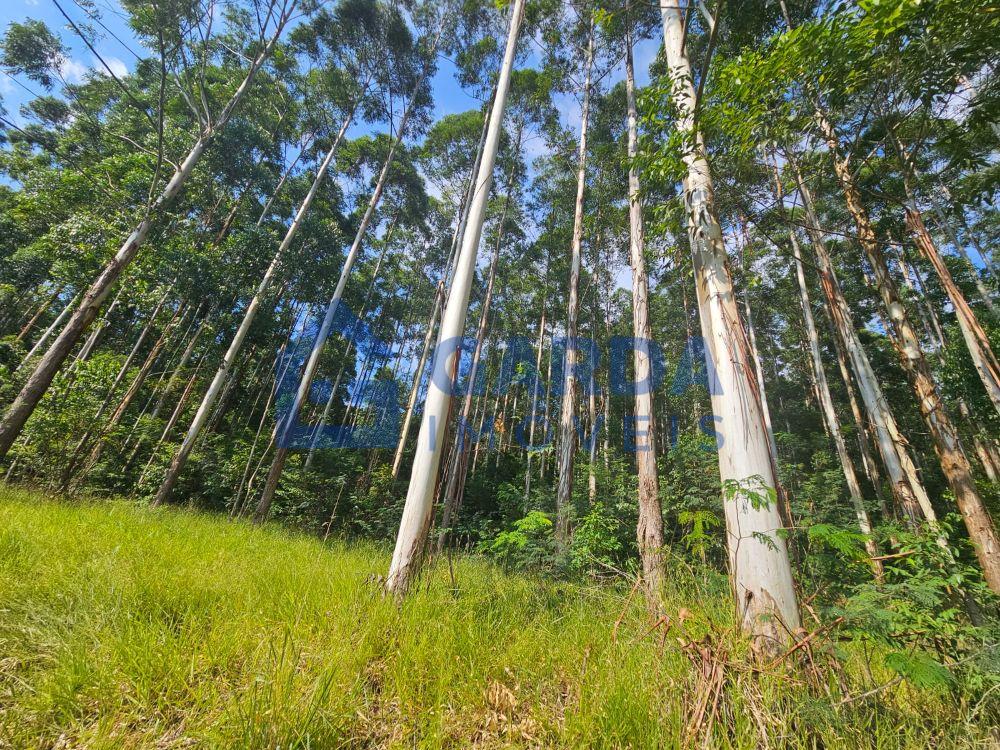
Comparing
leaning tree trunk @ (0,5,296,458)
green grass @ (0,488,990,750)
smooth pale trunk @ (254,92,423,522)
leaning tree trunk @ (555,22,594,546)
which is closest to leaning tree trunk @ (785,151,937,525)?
leaning tree trunk @ (555,22,594,546)

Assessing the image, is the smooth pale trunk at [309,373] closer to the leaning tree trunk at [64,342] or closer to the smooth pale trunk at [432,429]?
the leaning tree trunk at [64,342]

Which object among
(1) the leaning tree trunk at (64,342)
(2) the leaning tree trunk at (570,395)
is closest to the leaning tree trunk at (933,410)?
(2) the leaning tree trunk at (570,395)

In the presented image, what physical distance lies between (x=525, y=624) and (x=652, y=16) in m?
12.6

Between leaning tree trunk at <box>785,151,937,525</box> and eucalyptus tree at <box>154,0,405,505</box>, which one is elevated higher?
eucalyptus tree at <box>154,0,405,505</box>

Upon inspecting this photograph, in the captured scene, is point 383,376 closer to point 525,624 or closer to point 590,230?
point 590,230

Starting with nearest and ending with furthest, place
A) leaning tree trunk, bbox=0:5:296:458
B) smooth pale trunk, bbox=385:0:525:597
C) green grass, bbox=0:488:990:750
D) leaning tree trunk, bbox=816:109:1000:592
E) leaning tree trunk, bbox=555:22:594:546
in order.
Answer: green grass, bbox=0:488:990:750, smooth pale trunk, bbox=385:0:525:597, leaning tree trunk, bbox=816:109:1000:592, leaning tree trunk, bbox=0:5:296:458, leaning tree trunk, bbox=555:22:594:546

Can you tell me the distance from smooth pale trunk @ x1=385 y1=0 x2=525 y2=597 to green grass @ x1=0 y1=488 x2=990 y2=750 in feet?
0.64

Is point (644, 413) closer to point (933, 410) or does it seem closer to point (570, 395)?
point (570, 395)

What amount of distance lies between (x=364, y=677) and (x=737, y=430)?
2.25 m

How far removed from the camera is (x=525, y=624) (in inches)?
87.1

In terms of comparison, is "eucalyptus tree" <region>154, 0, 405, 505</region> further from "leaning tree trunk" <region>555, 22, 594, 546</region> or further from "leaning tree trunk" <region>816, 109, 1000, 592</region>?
"leaning tree trunk" <region>816, 109, 1000, 592</region>

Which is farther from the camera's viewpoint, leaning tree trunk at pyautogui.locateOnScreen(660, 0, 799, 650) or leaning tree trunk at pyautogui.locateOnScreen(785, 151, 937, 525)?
leaning tree trunk at pyautogui.locateOnScreen(785, 151, 937, 525)

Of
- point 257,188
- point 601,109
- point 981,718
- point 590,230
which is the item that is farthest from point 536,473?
point 257,188

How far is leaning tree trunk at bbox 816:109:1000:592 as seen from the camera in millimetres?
3123
